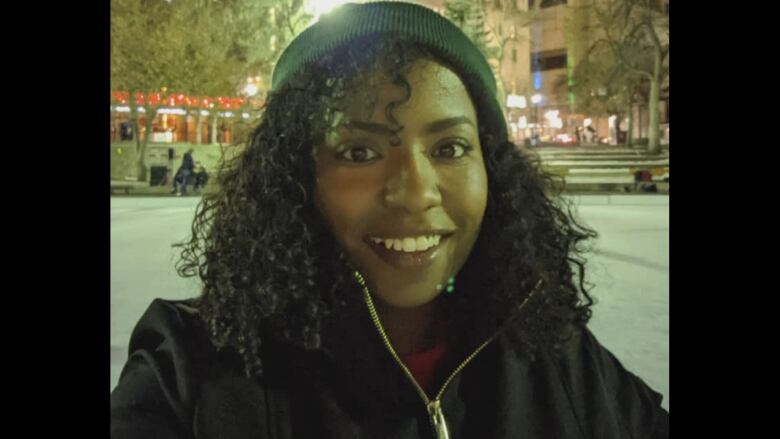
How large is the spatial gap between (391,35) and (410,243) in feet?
1.19

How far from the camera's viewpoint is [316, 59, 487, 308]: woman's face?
112 centimetres

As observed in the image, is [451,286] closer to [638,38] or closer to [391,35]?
[391,35]

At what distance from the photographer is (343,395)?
47.0 inches

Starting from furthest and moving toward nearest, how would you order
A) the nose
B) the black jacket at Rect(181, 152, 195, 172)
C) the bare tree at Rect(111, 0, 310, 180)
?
1. the bare tree at Rect(111, 0, 310, 180)
2. the black jacket at Rect(181, 152, 195, 172)
3. the nose

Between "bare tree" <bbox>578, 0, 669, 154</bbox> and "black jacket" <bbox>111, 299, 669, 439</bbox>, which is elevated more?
"bare tree" <bbox>578, 0, 669, 154</bbox>

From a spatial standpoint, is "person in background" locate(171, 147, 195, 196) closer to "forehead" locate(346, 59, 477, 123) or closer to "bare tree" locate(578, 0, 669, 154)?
"bare tree" locate(578, 0, 669, 154)

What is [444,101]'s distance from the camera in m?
1.15

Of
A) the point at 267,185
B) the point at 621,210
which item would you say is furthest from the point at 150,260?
the point at 621,210

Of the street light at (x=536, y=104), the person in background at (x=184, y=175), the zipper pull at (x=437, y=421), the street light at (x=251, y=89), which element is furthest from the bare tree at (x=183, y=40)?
the street light at (x=536, y=104)

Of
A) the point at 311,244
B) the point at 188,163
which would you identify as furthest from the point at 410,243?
the point at 188,163

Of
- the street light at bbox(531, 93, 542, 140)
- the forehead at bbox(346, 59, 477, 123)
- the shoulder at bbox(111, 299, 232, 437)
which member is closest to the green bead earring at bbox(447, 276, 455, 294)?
the forehead at bbox(346, 59, 477, 123)
